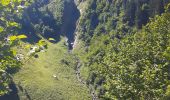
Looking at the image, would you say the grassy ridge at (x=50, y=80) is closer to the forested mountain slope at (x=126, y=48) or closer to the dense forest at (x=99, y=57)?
the dense forest at (x=99, y=57)

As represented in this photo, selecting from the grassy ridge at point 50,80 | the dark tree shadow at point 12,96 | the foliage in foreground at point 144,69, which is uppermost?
the grassy ridge at point 50,80

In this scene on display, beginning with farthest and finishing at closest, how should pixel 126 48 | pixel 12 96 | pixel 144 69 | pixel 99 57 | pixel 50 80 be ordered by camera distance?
pixel 99 57
pixel 50 80
pixel 12 96
pixel 126 48
pixel 144 69

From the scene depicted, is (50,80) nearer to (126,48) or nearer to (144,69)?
(126,48)

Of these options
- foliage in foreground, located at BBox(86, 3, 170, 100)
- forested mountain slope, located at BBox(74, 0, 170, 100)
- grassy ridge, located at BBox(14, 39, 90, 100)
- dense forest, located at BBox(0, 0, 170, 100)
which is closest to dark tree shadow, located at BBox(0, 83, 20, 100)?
dense forest, located at BBox(0, 0, 170, 100)

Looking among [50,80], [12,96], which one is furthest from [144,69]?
[50,80]

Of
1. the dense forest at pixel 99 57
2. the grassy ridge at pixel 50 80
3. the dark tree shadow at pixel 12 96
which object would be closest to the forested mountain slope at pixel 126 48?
the dense forest at pixel 99 57

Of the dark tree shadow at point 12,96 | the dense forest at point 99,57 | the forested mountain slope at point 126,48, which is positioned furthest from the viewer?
the dark tree shadow at point 12,96

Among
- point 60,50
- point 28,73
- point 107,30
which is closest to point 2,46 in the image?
point 28,73

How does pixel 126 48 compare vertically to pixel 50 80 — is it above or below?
below

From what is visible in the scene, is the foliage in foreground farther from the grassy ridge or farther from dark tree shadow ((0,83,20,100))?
dark tree shadow ((0,83,20,100))
